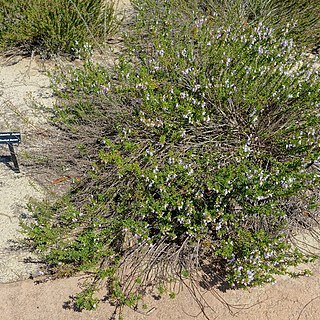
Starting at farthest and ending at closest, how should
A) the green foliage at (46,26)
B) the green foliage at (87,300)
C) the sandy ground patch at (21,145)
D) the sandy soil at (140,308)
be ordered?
the green foliage at (46,26) → the sandy ground patch at (21,145) → the sandy soil at (140,308) → the green foliage at (87,300)

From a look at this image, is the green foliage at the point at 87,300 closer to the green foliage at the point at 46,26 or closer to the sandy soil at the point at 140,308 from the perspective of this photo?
Answer: the sandy soil at the point at 140,308

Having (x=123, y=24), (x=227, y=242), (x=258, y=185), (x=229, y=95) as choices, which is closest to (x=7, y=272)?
(x=227, y=242)

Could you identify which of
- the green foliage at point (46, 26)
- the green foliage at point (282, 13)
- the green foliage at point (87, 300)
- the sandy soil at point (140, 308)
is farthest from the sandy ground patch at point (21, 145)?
the green foliage at point (282, 13)

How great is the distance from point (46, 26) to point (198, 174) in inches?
101

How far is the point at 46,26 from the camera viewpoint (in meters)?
4.80

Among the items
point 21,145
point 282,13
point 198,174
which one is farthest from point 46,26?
point 198,174

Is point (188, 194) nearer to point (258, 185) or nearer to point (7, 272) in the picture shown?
point (258, 185)

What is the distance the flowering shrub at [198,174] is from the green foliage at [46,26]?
3.96 ft

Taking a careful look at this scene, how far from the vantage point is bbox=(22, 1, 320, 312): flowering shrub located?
2961 mm

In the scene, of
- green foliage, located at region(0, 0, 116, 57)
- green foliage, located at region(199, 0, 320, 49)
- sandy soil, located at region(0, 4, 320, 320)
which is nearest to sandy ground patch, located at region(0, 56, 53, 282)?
sandy soil, located at region(0, 4, 320, 320)

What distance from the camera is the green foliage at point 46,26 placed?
480 centimetres

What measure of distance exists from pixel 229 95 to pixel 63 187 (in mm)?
1377

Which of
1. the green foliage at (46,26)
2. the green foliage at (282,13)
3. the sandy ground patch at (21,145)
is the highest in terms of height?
the green foliage at (282,13)

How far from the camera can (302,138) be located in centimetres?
313
